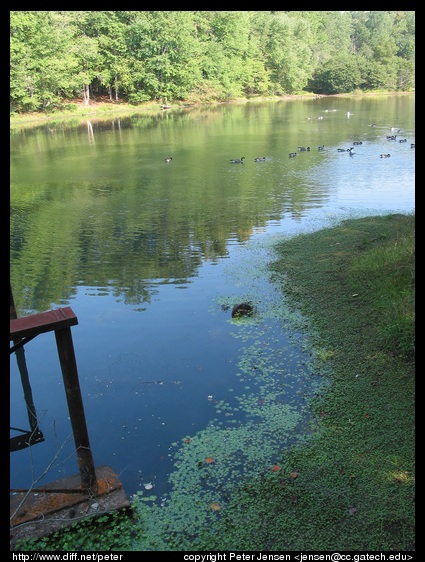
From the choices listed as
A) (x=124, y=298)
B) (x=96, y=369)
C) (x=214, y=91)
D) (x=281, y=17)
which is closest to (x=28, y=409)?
(x=96, y=369)

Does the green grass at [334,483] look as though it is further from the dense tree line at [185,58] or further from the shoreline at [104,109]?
the dense tree line at [185,58]

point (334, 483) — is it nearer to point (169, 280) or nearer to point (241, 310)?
point (241, 310)

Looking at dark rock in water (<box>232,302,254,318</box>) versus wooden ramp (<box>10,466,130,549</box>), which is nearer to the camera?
wooden ramp (<box>10,466,130,549</box>)

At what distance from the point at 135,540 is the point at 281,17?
66.4m

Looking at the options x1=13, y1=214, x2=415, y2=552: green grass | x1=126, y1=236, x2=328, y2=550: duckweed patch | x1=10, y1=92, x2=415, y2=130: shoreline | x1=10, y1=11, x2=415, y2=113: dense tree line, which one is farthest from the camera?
x1=10, y1=11, x2=415, y2=113: dense tree line

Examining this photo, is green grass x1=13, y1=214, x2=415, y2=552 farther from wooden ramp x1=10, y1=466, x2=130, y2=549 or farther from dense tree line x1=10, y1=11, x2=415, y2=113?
dense tree line x1=10, y1=11, x2=415, y2=113

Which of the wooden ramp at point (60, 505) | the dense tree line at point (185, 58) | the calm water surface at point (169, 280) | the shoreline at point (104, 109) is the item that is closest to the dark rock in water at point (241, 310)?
the calm water surface at point (169, 280)

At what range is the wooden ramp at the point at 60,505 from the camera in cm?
412

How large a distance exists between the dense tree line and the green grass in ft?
126

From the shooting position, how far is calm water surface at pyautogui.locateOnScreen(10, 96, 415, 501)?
5613mm

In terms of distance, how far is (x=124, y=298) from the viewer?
9.52m

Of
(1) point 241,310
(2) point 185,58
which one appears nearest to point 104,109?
(2) point 185,58

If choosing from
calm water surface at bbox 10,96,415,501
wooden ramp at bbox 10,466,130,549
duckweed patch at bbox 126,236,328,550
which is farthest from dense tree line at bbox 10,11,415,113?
wooden ramp at bbox 10,466,130,549
